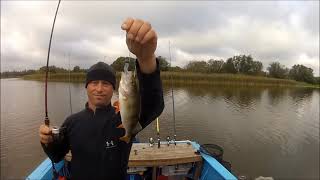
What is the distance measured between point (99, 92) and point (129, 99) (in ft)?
2.53

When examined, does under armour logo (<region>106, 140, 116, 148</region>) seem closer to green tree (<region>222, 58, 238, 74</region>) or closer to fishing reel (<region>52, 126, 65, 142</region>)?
fishing reel (<region>52, 126, 65, 142</region>)

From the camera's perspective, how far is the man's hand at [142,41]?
161 cm

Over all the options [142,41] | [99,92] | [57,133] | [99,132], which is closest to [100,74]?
[99,92]

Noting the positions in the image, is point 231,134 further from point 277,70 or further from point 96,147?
point 277,70

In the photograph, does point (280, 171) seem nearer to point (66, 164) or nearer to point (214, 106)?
point (66, 164)

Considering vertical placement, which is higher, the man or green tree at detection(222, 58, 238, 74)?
green tree at detection(222, 58, 238, 74)

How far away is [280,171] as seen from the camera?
11094 mm

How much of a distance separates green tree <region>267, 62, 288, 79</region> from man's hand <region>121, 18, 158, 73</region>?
3324 inches

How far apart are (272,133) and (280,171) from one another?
556 centimetres

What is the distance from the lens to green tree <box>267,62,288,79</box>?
3201 inches

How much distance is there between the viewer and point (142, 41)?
5.55ft

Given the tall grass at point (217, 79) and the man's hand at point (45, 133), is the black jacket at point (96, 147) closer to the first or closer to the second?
the man's hand at point (45, 133)

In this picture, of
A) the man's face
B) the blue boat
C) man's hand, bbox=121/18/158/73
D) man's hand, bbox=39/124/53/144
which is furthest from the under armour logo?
the blue boat

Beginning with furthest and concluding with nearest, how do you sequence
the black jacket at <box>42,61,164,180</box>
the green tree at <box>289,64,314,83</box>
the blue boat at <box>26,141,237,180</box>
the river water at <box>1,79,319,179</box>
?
the green tree at <box>289,64,314,83</box>, the river water at <box>1,79,319,179</box>, the blue boat at <box>26,141,237,180</box>, the black jacket at <box>42,61,164,180</box>
